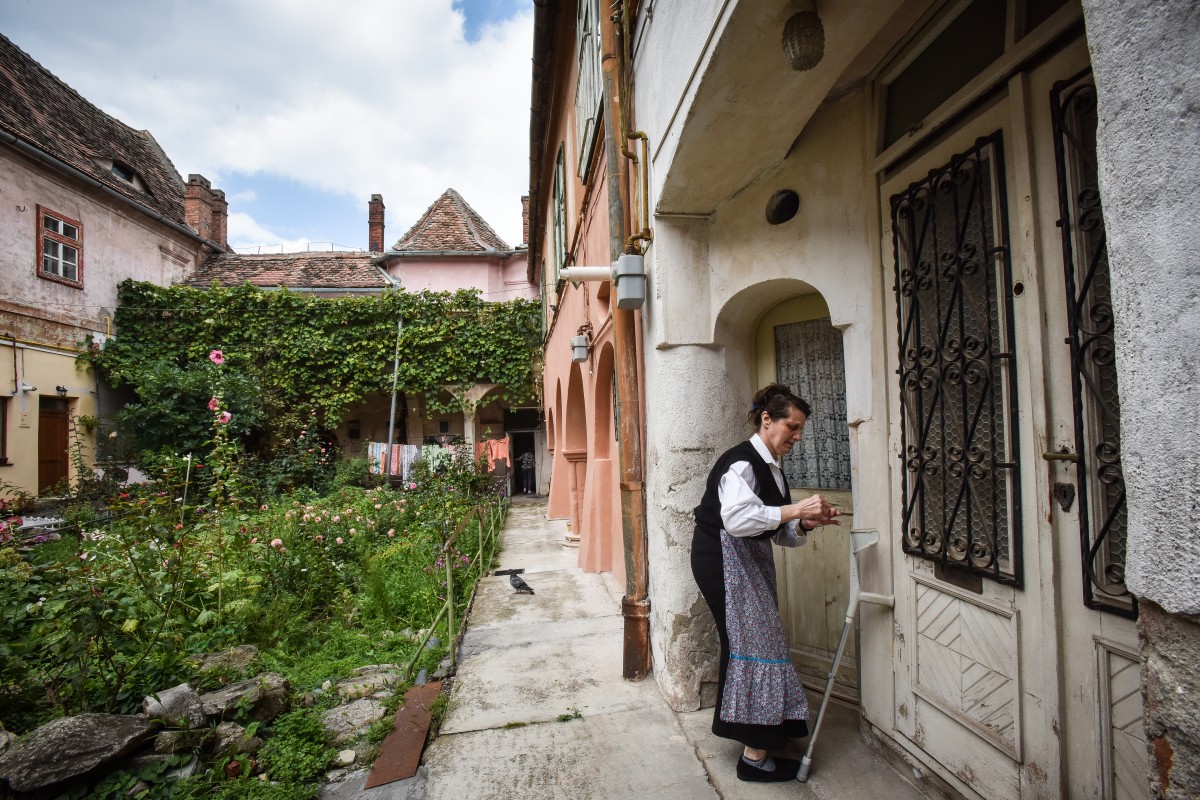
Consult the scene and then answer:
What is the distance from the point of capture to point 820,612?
3.47m

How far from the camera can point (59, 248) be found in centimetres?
1305

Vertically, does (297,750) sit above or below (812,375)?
below

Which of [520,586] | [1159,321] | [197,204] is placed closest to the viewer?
[1159,321]

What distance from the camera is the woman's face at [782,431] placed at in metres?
2.65

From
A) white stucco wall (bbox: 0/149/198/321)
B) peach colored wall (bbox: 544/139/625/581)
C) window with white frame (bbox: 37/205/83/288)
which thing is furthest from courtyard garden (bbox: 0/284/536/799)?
window with white frame (bbox: 37/205/83/288)

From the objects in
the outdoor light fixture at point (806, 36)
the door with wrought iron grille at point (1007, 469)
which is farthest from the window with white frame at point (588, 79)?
the door with wrought iron grille at point (1007, 469)

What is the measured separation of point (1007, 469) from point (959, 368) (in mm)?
417

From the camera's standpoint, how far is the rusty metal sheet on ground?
277cm

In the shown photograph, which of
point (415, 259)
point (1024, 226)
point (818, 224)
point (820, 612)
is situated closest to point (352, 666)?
point (820, 612)

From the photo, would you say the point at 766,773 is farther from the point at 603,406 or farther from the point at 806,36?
the point at 603,406

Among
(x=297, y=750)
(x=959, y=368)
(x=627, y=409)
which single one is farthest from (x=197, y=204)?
(x=959, y=368)

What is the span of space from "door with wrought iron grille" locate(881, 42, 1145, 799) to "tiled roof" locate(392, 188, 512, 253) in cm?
1847

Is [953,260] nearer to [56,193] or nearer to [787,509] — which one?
[787,509]

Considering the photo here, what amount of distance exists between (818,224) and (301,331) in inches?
603
